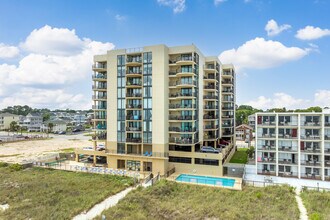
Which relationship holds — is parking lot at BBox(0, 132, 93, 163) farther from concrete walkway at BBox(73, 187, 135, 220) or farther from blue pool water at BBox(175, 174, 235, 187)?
blue pool water at BBox(175, 174, 235, 187)

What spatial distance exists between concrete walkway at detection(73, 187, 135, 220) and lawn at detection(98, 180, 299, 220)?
910 mm

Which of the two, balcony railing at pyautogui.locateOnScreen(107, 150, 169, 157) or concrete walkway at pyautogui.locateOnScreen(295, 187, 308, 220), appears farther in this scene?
balcony railing at pyautogui.locateOnScreen(107, 150, 169, 157)

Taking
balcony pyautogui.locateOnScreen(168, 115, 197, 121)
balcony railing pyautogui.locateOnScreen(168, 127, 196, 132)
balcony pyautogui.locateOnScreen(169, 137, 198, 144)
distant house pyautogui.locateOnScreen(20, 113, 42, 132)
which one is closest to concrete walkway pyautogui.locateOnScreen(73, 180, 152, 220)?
balcony pyautogui.locateOnScreen(169, 137, 198, 144)

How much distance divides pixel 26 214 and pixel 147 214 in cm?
1018

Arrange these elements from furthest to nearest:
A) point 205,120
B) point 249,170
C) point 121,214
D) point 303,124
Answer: point 205,120, point 249,170, point 303,124, point 121,214

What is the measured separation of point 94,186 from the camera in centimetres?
2633

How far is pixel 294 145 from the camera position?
95.1ft

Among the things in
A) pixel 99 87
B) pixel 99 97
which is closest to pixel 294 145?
pixel 99 97

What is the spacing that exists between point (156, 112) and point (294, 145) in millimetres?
18633

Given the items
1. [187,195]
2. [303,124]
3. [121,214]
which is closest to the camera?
[121,214]

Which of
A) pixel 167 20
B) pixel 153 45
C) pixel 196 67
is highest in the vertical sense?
pixel 167 20

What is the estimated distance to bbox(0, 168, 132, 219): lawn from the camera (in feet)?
64.2

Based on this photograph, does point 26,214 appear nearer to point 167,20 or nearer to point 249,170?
point 249,170

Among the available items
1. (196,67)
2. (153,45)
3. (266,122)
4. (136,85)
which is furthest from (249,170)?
(153,45)
